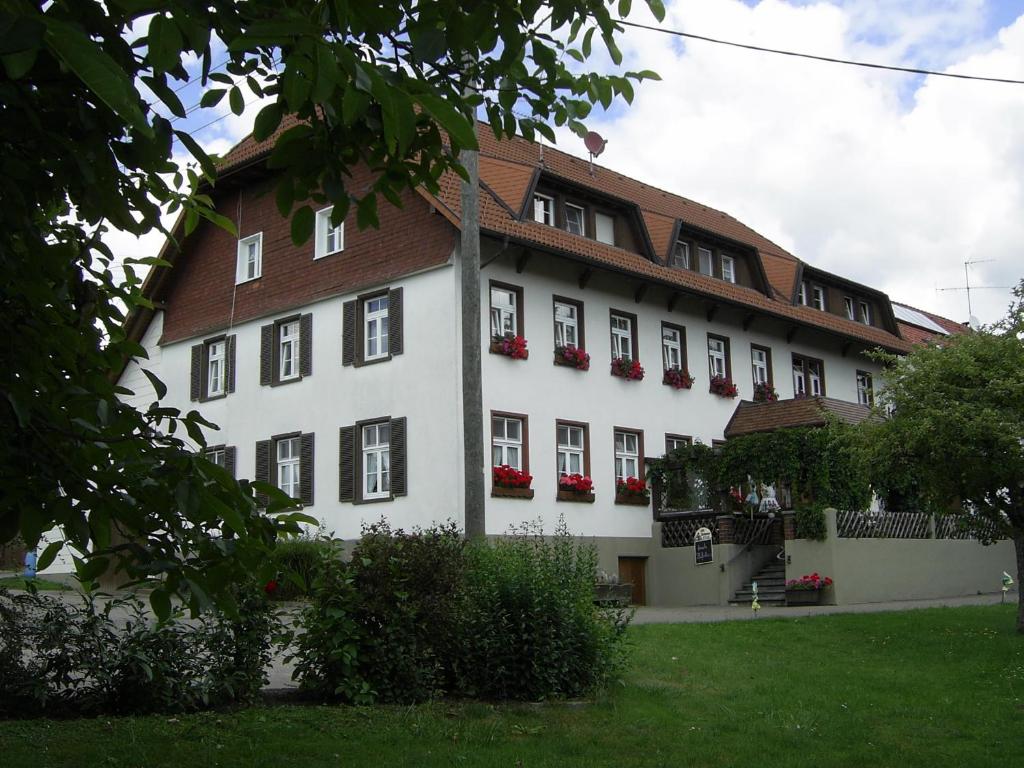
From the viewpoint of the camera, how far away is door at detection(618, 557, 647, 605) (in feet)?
84.4

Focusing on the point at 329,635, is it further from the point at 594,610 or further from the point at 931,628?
the point at 931,628

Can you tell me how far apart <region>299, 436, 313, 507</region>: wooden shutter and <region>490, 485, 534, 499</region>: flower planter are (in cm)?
476

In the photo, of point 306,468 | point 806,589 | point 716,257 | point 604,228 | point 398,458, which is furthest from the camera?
point 716,257

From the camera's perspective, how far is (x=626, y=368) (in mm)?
26453

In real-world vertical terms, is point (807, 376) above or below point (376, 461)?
above

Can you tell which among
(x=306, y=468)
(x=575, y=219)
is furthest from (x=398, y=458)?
(x=575, y=219)

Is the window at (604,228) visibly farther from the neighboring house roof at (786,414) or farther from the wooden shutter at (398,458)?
the wooden shutter at (398,458)

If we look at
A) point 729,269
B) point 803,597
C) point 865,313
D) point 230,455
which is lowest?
point 803,597

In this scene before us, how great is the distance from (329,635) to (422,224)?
15.7 meters

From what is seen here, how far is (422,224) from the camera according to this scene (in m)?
24.3

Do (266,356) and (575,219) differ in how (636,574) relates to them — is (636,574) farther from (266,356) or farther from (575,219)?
(266,356)

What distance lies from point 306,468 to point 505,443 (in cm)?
488

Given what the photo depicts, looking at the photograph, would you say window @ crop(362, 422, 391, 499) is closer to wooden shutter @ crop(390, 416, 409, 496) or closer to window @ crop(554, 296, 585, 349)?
wooden shutter @ crop(390, 416, 409, 496)

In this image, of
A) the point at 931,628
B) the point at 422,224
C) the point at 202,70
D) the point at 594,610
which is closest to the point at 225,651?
the point at 594,610
